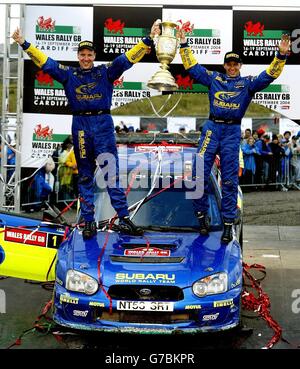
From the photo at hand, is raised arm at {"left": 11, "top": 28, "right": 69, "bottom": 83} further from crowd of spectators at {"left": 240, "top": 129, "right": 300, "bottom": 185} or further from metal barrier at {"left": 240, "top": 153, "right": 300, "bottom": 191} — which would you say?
metal barrier at {"left": 240, "top": 153, "right": 300, "bottom": 191}

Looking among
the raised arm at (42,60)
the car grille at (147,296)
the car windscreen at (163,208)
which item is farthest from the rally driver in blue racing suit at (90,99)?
the car grille at (147,296)

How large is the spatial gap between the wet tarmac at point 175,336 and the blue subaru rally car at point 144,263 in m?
0.15

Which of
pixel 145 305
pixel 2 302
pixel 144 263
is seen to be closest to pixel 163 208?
pixel 144 263

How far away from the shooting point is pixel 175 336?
415cm

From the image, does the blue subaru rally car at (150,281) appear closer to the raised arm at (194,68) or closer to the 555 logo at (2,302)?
the 555 logo at (2,302)

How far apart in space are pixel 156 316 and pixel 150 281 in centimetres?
25

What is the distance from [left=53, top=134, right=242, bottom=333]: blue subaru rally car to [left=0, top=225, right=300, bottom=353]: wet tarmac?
0.39ft

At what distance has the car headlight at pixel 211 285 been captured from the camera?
167 inches

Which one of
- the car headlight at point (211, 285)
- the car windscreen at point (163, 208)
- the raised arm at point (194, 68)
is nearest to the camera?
the car headlight at point (211, 285)

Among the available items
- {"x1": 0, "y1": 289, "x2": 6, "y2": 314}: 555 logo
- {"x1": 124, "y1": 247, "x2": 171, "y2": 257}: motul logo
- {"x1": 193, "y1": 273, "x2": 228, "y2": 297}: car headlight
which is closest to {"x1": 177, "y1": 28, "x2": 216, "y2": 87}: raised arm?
{"x1": 124, "y1": 247, "x2": 171, "y2": 257}: motul logo
